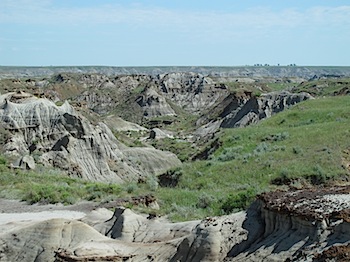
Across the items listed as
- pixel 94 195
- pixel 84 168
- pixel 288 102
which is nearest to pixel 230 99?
pixel 288 102

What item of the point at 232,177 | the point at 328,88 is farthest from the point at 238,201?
the point at 328,88

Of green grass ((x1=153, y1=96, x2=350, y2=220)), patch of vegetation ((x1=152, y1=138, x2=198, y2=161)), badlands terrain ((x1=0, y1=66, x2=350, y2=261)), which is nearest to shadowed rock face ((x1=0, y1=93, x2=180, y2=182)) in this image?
badlands terrain ((x1=0, y1=66, x2=350, y2=261))

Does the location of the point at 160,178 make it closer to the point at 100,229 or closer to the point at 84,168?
the point at 84,168

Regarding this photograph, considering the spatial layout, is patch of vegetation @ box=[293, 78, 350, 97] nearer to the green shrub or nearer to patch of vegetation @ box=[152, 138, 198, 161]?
patch of vegetation @ box=[152, 138, 198, 161]

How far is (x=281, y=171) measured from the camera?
877 inches

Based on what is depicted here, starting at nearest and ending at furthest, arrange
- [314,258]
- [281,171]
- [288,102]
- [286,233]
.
→ [314,258] < [286,233] < [281,171] < [288,102]

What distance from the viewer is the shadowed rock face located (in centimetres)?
3422

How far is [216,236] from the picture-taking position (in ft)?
35.6

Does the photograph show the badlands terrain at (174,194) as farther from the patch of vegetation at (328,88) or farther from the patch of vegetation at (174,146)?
the patch of vegetation at (328,88)

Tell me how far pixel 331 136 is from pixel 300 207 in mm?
18347

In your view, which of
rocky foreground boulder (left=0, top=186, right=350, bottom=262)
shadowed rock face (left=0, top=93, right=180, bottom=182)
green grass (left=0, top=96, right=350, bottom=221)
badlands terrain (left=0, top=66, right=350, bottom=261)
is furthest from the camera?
shadowed rock face (left=0, top=93, right=180, bottom=182)

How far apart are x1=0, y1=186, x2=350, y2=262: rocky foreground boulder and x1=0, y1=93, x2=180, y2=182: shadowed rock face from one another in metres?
19.8

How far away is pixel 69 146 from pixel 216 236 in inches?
987

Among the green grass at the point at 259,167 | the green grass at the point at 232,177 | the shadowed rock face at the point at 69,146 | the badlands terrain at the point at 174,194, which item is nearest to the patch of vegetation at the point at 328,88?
the badlands terrain at the point at 174,194
